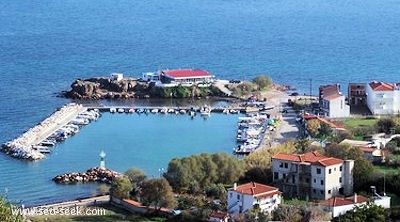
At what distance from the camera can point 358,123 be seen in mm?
45750

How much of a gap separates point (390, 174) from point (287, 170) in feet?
11.4

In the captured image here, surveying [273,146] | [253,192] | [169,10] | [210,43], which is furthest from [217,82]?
[169,10]

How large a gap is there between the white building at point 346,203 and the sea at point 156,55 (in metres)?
9.28

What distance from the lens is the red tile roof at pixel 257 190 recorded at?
32625 mm

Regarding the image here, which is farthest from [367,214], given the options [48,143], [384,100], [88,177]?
[384,100]

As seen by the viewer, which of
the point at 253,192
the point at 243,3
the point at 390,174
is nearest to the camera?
the point at 253,192

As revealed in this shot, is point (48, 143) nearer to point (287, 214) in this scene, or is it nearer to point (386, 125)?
point (386, 125)

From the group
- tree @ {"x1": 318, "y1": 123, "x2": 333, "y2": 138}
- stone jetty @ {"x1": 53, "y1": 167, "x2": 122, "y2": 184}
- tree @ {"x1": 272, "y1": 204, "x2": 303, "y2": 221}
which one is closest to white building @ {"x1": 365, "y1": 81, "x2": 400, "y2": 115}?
tree @ {"x1": 318, "y1": 123, "x2": 333, "y2": 138}

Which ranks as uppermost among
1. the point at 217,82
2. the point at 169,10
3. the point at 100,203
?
the point at 169,10

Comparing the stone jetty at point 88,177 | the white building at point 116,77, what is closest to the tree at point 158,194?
the stone jetty at point 88,177

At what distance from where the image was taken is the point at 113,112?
5125 centimetres

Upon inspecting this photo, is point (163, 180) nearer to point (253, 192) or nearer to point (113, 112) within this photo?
point (253, 192)

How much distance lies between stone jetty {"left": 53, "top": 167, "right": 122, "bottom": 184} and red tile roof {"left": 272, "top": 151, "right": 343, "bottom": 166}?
6836 millimetres

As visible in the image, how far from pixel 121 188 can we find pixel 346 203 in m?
7.85
